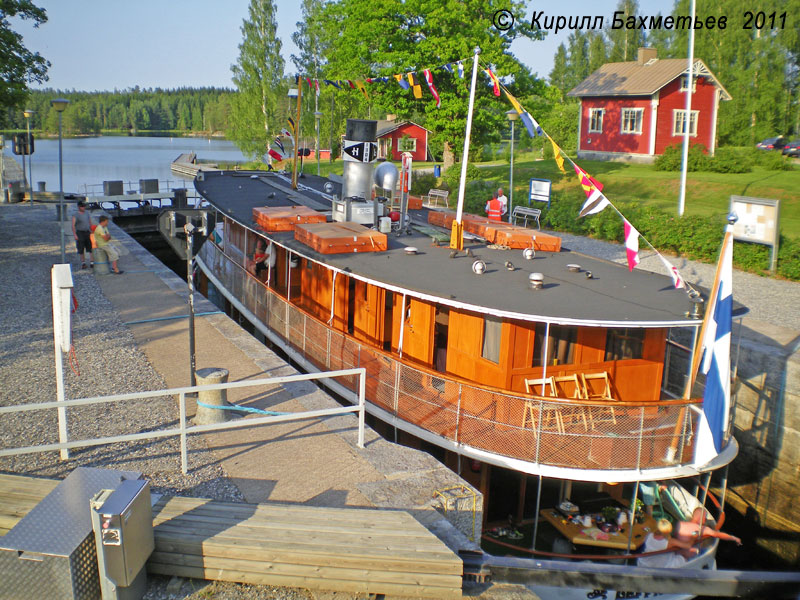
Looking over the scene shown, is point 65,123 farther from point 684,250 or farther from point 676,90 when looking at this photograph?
point 684,250

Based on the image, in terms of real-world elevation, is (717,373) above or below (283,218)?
below

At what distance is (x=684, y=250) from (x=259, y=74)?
171 feet

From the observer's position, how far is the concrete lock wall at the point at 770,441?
1159 cm

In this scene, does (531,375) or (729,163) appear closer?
(531,375)

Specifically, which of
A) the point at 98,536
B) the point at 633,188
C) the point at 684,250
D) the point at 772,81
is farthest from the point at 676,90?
the point at 98,536

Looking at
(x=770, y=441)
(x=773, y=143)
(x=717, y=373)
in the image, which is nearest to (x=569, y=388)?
(x=717, y=373)

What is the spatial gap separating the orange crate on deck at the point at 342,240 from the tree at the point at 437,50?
21385 millimetres

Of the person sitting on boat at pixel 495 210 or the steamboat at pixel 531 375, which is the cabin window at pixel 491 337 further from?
the person sitting on boat at pixel 495 210

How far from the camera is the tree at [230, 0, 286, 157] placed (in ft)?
207

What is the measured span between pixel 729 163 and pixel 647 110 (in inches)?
315

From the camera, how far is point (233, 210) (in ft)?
55.4

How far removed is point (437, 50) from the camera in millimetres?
32969

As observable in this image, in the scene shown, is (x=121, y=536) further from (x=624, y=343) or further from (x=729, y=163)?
(x=729, y=163)

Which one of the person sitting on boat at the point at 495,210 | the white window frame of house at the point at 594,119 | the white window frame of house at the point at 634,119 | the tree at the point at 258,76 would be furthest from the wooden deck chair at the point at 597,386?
the tree at the point at 258,76
